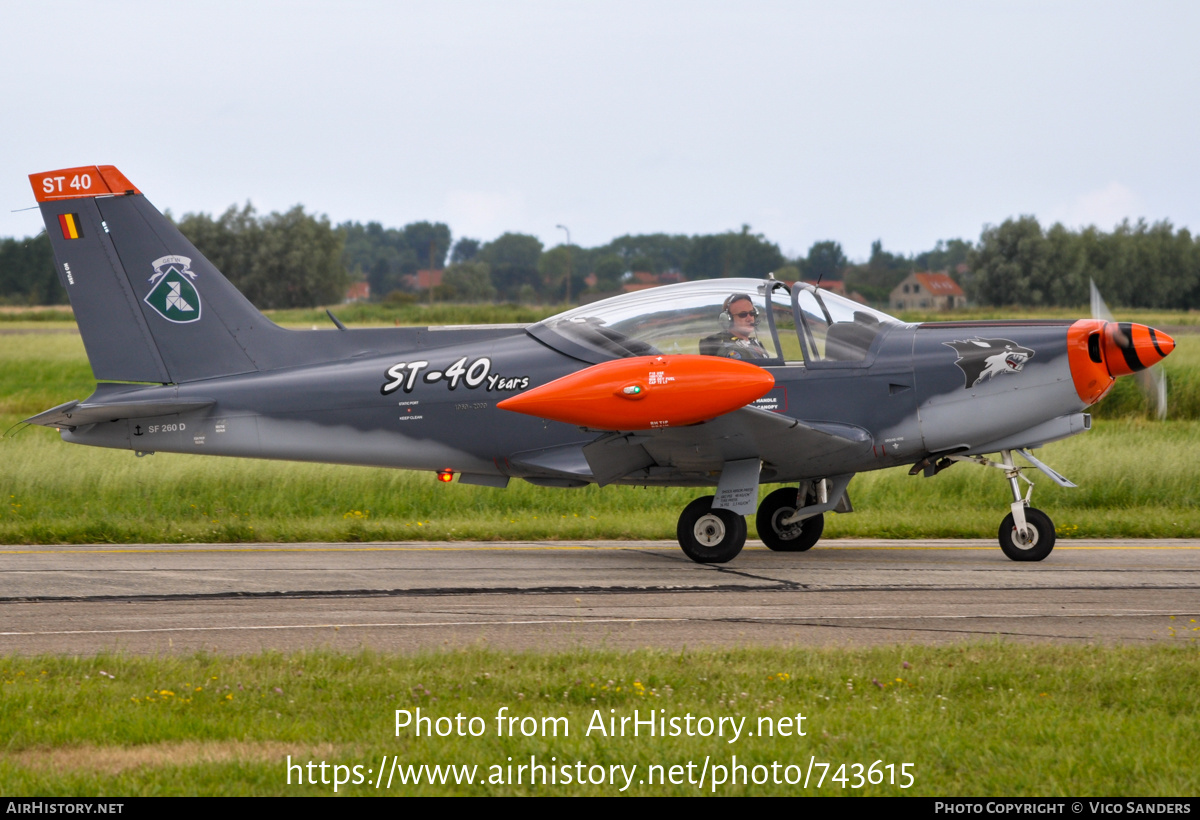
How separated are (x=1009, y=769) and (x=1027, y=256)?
267 ft

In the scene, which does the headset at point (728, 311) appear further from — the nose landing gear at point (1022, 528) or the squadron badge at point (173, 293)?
the squadron badge at point (173, 293)

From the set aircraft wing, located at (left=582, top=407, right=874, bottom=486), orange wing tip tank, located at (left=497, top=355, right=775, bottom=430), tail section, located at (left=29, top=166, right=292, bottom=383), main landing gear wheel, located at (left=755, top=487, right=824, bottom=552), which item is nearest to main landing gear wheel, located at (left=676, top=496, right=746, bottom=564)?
aircraft wing, located at (left=582, top=407, right=874, bottom=486)

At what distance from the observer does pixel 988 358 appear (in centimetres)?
1023

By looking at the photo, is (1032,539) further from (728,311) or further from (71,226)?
(71,226)

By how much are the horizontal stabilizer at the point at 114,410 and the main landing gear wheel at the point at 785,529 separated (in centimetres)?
535

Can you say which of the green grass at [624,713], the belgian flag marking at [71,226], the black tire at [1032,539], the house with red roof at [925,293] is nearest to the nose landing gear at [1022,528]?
the black tire at [1032,539]

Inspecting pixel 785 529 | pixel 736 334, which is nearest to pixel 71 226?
pixel 736 334

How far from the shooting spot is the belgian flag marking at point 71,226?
11648mm

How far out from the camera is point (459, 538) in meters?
12.7

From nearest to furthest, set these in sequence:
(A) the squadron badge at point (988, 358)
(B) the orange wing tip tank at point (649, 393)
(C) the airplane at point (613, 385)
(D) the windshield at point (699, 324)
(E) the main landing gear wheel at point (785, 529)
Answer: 1. (B) the orange wing tip tank at point (649, 393)
2. (C) the airplane at point (613, 385)
3. (A) the squadron badge at point (988, 358)
4. (D) the windshield at point (699, 324)
5. (E) the main landing gear wheel at point (785, 529)

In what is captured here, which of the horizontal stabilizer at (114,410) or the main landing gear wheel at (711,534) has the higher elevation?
the horizontal stabilizer at (114,410)
